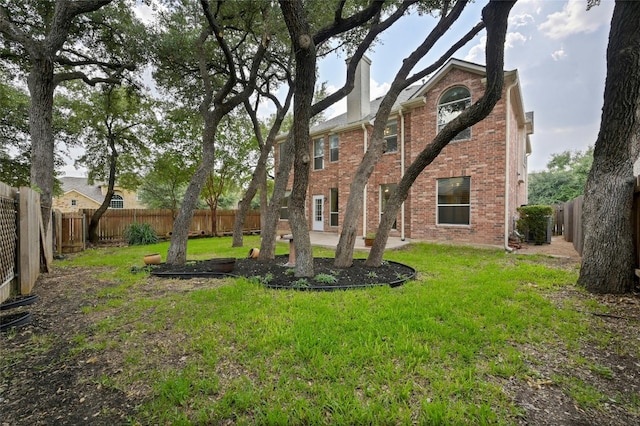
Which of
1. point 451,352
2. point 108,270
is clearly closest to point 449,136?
point 451,352

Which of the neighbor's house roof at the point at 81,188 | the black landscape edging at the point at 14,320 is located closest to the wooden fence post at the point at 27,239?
the black landscape edging at the point at 14,320

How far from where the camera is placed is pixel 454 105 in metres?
9.60

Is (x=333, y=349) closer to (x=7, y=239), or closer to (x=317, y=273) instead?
(x=317, y=273)

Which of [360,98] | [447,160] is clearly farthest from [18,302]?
[360,98]

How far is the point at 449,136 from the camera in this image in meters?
5.18

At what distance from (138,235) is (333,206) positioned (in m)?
9.18

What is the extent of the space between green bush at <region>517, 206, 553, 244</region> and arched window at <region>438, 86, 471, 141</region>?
340 centimetres

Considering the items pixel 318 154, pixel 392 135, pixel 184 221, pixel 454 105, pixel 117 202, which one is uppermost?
pixel 454 105

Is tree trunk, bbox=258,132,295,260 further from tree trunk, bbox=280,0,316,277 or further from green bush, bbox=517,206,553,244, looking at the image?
green bush, bbox=517,206,553,244

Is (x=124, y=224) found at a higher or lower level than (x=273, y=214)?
lower

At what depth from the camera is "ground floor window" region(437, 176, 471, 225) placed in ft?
30.7

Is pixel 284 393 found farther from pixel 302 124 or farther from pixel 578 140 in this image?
pixel 578 140

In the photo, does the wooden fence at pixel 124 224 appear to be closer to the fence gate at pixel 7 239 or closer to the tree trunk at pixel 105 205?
the tree trunk at pixel 105 205

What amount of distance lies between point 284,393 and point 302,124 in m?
4.11
